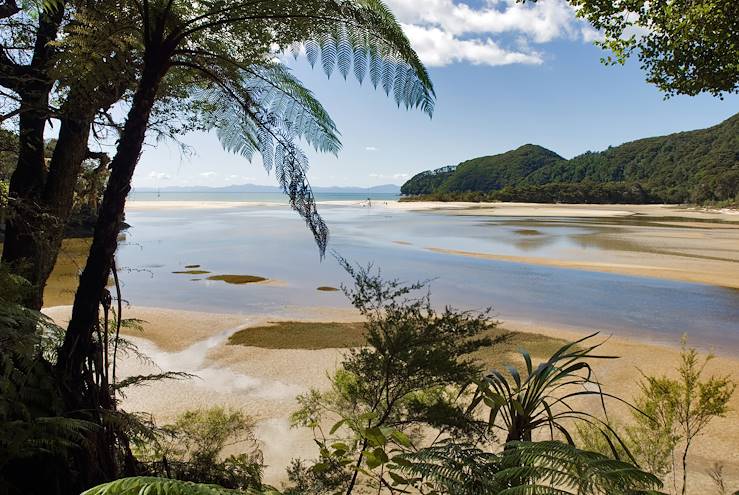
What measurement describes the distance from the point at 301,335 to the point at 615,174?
116439 millimetres

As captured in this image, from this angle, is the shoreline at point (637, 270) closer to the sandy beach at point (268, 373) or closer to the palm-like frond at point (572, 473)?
the sandy beach at point (268, 373)

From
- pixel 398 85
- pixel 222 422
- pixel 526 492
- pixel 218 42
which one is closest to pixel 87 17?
pixel 218 42

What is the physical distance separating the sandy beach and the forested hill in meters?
68.5

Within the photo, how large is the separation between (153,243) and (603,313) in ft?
75.1

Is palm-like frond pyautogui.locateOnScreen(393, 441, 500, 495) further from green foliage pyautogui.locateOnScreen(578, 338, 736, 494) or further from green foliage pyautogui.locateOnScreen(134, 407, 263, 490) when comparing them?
green foliage pyautogui.locateOnScreen(578, 338, 736, 494)

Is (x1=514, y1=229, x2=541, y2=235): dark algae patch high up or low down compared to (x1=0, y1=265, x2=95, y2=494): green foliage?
down

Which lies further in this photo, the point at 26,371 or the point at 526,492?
the point at 26,371

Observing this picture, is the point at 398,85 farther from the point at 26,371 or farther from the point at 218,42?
the point at 26,371

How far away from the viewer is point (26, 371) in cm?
182

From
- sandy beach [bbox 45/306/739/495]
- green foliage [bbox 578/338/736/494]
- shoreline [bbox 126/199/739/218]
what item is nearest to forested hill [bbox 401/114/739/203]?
shoreline [bbox 126/199/739/218]

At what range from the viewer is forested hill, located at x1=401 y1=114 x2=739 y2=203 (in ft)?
245

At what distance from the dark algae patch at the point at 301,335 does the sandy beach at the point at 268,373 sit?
0.31 metres

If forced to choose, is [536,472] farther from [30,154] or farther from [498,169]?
[498,169]

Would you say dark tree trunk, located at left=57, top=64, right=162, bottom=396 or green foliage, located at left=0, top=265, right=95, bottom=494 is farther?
dark tree trunk, located at left=57, top=64, right=162, bottom=396
